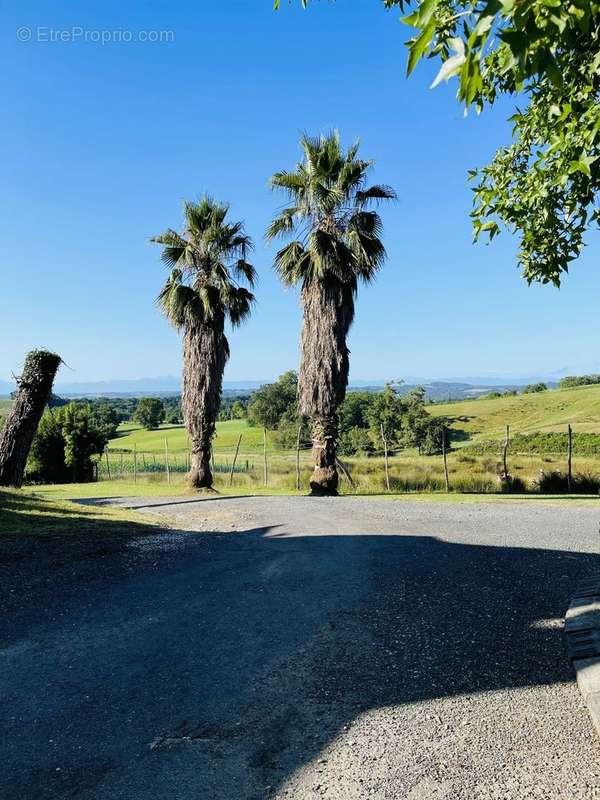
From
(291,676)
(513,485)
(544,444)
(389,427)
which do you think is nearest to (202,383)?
(513,485)

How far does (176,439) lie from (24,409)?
58.7 meters

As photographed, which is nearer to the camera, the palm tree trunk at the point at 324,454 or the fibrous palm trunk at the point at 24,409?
the fibrous palm trunk at the point at 24,409

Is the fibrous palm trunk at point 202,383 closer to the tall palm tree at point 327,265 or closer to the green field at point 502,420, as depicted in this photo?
the tall palm tree at point 327,265

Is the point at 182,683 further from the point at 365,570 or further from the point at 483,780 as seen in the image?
the point at 365,570

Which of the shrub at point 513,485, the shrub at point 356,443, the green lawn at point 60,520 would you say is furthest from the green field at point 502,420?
the green lawn at point 60,520

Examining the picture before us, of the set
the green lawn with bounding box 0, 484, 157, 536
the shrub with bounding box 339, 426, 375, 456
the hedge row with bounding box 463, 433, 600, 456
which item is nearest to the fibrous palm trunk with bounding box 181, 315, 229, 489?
the green lawn with bounding box 0, 484, 157, 536

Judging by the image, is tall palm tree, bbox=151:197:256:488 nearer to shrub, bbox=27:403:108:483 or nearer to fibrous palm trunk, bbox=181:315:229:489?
fibrous palm trunk, bbox=181:315:229:489

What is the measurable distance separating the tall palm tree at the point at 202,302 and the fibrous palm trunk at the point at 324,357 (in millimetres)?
3376

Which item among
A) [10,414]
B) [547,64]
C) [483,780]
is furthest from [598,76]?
[10,414]

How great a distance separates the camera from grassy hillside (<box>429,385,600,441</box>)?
53.4m

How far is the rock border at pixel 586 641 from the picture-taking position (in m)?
3.55

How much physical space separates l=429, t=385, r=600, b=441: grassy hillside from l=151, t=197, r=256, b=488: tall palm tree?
35395mm

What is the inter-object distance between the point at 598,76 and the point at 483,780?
4891 mm

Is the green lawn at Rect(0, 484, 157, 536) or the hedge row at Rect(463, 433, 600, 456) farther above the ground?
the green lawn at Rect(0, 484, 157, 536)
